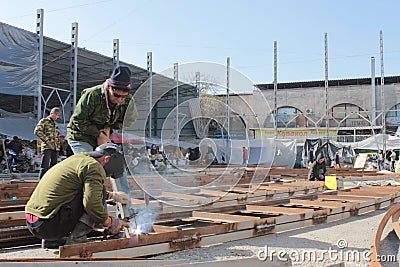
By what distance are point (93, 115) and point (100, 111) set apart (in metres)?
0.07

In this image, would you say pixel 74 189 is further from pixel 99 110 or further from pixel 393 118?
pixel 393 118

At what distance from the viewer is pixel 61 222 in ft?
9.83

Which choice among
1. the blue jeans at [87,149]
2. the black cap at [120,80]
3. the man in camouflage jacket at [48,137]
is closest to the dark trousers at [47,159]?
the man in camouflage jacket at [48,137]

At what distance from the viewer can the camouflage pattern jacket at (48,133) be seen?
252 inches

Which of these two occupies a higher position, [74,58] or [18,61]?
[74,58]

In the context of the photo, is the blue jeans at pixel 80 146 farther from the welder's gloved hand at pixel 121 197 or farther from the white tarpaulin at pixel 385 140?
the white tarpaulin at pixel 385 140

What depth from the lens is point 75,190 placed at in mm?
2965

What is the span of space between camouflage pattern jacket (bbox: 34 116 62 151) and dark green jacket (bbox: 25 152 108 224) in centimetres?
367

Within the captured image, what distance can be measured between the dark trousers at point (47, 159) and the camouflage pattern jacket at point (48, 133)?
0.23 feet

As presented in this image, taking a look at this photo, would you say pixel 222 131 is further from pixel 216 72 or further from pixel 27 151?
pixel 27 151

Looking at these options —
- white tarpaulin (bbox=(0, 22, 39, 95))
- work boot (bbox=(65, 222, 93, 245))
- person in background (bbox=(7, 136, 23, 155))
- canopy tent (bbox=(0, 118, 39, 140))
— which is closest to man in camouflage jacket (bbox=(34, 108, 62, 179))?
work boot (bbox=(65, 222, 93, 245))

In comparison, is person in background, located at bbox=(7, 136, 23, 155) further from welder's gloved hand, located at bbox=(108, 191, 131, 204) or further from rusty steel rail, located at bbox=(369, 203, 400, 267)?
rusty steel rail, located at bbox=(369, 203, 400, 267)

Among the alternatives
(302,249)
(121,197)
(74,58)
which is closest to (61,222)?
(121,197)

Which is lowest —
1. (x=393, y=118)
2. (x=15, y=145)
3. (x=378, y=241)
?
(x=378, y=241)
